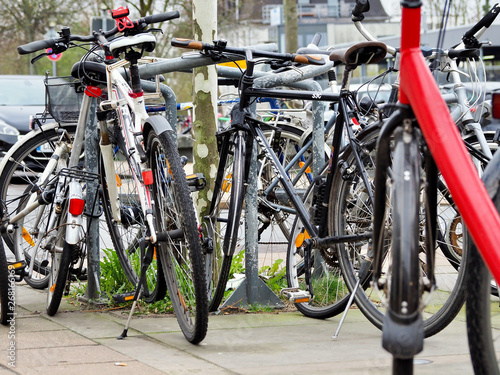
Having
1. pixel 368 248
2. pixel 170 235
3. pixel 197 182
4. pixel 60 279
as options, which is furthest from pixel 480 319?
pixel 60 279

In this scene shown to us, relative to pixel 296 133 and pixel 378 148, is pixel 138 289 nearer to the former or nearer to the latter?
Answer: pixel 378 148

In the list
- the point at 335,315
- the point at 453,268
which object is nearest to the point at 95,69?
the point at 335,315

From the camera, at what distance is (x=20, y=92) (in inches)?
625

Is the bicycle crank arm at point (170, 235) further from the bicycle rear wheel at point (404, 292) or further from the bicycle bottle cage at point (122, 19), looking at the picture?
the bicycle rear wheel at point (404, 292)

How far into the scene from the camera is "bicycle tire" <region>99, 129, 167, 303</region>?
4.04 meters

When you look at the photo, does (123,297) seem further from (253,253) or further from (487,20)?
(487,20)

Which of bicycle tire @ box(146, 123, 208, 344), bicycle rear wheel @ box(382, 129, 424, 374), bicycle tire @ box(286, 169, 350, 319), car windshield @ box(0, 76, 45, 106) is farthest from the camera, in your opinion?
car windshield @ box(0, 76, 45, 106)

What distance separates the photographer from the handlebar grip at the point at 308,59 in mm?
4164

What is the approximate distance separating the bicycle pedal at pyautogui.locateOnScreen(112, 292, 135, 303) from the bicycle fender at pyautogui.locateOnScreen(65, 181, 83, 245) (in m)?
0.33

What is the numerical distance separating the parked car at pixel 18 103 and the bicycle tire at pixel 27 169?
29.3 ft

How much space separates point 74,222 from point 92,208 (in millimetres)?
316

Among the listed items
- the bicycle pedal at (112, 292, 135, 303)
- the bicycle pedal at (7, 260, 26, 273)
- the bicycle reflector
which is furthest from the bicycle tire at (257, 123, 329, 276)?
the bicycle reflector

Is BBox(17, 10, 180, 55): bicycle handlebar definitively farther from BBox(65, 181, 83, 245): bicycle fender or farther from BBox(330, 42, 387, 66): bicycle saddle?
BBox(330, 42, 387, 66): bicycle saddle

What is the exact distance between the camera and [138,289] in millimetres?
3893
